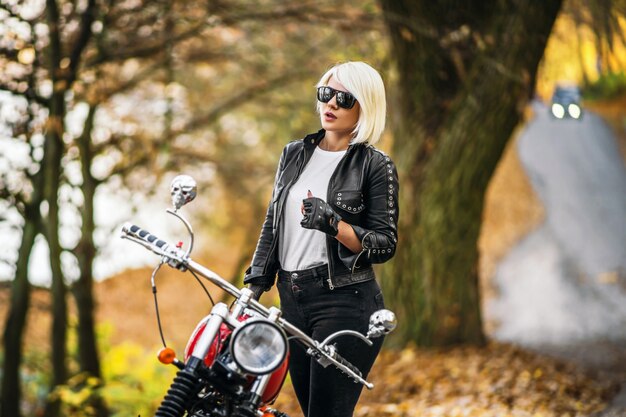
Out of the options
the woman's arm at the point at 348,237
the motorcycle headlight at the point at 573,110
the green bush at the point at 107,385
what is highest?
the motorcycle headlight at the point at 573,110

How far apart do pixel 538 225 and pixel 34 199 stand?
493 inches

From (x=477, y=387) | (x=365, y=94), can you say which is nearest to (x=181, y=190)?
(x=365, y=94)

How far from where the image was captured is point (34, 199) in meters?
9.29

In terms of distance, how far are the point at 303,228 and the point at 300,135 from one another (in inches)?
408

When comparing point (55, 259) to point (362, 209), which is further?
point (55, 259)

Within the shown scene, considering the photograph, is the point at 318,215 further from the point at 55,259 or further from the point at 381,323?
the point at 55,259

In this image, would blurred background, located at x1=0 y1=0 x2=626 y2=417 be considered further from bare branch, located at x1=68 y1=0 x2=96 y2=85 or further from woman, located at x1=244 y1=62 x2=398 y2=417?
woman, located at x1=244 y1=62 x2=398 y2=417

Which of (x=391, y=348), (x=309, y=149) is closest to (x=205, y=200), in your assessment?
(x=391, y=348)

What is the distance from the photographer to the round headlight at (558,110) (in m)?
7.27

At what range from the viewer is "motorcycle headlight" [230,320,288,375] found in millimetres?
2902

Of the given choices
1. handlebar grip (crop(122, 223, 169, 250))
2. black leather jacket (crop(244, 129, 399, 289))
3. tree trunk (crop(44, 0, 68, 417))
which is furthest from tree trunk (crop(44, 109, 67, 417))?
handlebar grip (crop(122, 223, 169, 250))

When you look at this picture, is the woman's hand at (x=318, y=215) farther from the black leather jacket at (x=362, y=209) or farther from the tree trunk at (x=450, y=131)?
the tree trunk at (x=450, y=131)

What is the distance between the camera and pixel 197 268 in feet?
9.75

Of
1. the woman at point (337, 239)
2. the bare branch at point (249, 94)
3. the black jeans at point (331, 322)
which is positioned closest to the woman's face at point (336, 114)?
the woman at point (337, 239)
